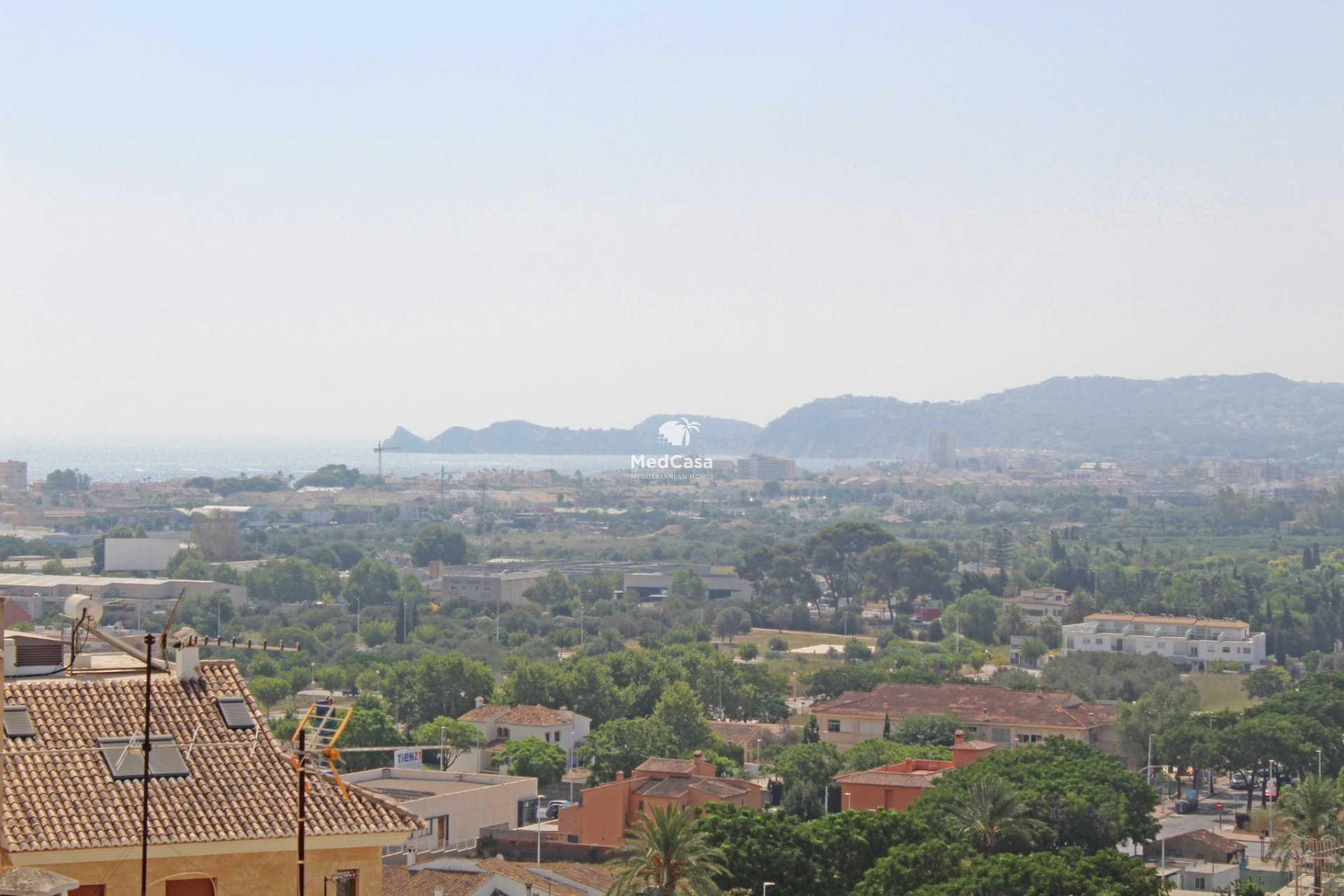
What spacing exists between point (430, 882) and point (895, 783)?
1304cm

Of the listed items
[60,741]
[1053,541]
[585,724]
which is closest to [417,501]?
[1053,541]

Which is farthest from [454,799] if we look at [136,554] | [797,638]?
[136,554]

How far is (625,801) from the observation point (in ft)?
110

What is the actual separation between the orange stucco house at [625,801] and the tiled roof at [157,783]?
23957mm

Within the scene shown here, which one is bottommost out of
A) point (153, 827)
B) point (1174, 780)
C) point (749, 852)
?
point (1174, 780)

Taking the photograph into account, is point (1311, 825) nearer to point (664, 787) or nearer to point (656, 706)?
point (664, 787)

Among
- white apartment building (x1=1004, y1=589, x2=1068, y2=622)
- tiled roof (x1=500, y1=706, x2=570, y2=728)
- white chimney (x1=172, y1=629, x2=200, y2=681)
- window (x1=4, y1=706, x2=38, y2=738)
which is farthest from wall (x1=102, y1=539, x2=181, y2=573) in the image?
window (x1=4, y1=706, x2=38, y2=738)

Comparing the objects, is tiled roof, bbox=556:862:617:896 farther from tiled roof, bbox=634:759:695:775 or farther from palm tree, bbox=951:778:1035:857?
palm tree, bbox=951:778:1035:857

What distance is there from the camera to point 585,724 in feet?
155

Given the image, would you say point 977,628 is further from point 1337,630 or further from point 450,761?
point 450,761

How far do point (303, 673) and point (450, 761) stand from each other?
17035mm

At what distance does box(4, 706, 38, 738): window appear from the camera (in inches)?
337

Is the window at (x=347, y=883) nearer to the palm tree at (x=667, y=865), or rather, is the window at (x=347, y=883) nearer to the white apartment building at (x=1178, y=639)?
the palm tree at (x=667, y=865)

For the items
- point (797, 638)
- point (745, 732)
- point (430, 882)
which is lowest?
point (797, 638)
